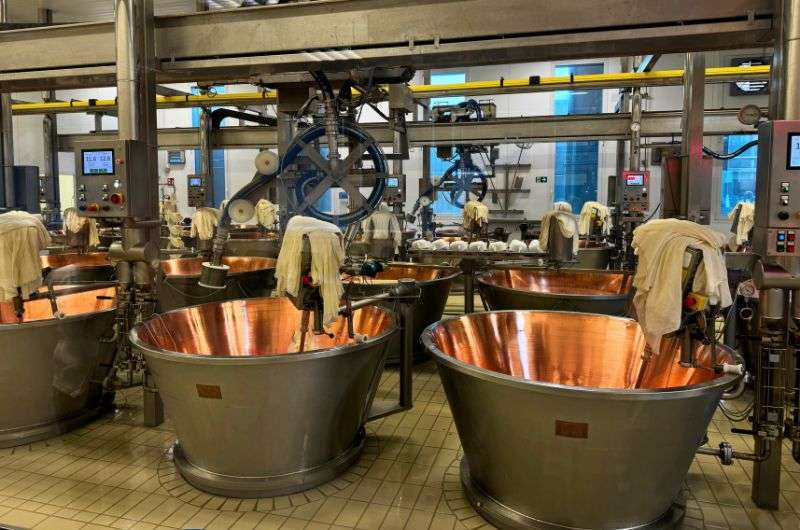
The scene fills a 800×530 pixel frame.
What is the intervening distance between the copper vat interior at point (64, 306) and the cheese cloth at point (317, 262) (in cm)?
157

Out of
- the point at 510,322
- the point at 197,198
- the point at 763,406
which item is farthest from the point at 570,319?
the point at 197,198

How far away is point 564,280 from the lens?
4.93 meters

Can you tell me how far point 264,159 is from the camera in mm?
4484

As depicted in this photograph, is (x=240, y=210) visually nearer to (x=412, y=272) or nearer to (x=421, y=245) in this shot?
(x=412, y=272)

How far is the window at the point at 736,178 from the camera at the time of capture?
9547 millimetres

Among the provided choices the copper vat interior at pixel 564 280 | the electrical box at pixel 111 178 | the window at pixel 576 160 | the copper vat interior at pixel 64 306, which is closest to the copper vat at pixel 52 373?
the copper vat interior at pixel 64 306

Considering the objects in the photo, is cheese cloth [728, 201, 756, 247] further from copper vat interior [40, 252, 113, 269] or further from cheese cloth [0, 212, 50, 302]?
copper vat interior [40, 252, 113, 269]

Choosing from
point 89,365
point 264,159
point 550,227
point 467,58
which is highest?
point 467,58

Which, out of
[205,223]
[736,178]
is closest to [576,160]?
[736,178]

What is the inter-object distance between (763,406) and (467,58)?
221 centimetres

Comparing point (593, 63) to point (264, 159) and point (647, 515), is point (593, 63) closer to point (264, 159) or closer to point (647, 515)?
point (264, 159)

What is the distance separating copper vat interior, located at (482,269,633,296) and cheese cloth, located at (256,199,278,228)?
449 cm

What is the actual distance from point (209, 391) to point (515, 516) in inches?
51.9

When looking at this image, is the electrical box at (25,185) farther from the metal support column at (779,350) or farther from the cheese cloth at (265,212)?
the metal support column at (779,350)
